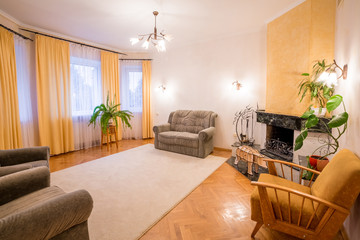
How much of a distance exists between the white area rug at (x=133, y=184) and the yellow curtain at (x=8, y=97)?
45.5 inches

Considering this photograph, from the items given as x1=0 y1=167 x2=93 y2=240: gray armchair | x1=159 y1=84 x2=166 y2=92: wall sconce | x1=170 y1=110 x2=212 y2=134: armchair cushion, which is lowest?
x1=0 y1=167 x2=93 y2=240: gray armchair

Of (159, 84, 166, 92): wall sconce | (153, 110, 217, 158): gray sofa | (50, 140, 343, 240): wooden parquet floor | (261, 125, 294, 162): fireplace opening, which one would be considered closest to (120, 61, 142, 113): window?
(159, 84, 166, 92): wall sconce

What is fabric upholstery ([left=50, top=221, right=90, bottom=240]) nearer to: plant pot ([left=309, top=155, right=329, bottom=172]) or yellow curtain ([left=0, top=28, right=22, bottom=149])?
plant pot ([left=309, top=155, right=329, bottom=172])

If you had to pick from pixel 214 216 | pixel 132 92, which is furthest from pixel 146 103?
pixel 214 216

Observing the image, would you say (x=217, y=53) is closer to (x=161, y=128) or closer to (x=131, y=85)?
(x=161, y=128)

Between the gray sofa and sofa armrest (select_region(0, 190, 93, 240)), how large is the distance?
9.44 feet

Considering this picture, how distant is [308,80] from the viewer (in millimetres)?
2873

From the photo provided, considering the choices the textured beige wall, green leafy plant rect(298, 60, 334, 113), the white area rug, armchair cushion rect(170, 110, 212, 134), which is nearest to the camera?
the white area rug

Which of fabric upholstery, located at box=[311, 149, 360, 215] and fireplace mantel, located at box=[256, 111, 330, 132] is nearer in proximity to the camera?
fabric upholstery, located at box=[311, 149, 360, 215]

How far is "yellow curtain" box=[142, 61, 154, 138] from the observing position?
5.81m

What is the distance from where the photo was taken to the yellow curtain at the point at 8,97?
10.5ft

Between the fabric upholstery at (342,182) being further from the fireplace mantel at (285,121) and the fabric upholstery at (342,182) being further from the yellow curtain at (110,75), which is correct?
the yellow curtain at (110,75)

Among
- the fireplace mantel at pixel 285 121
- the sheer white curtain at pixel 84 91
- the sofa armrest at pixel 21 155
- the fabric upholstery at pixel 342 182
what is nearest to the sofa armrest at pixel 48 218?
the sofa armrest at pixel 21 155

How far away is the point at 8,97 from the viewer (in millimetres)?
3344
